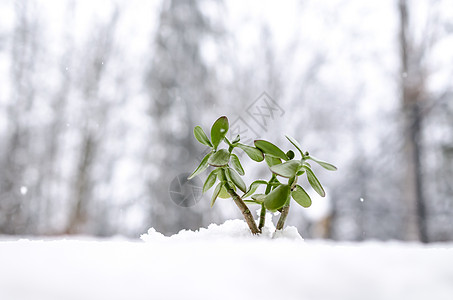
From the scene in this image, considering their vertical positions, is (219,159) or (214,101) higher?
(214,101)

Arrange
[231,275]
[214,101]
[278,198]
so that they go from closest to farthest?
1. [231,275]
2. [278,198]
3. [214,101]

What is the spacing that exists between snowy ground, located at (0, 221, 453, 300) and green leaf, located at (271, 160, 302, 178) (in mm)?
118

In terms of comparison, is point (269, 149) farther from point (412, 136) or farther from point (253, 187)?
point (412, 136)

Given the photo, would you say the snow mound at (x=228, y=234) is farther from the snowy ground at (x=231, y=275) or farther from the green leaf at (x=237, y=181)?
the snowy ground at (x=231, y=275)

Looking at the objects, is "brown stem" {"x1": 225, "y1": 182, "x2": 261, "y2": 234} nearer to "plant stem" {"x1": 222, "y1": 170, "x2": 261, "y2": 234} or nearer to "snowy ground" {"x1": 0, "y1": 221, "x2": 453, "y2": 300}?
"plant stem" {"x1": 222, "y1": 170, "x2": 261, "y2": 234}

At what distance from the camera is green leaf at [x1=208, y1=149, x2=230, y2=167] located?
23cm

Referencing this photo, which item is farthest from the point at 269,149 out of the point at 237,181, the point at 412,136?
the point at 412,136

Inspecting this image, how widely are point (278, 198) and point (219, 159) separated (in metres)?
0.04

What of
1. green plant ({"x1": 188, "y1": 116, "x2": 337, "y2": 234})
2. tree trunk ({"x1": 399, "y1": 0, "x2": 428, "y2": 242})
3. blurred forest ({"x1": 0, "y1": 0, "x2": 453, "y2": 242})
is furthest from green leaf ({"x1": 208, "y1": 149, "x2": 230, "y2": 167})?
tree trunk ({"x1": 399, "y1": 0, "x2": 428, "y2": 242})

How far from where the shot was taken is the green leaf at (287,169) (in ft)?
0.70

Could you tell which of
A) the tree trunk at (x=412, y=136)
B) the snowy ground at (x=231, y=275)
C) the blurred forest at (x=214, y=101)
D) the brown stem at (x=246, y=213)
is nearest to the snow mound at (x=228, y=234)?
the brown stem at (x=246, y=213)

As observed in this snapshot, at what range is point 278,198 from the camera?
211 millimetres

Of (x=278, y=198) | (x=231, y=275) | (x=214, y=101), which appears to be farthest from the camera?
(x=214, y=101)

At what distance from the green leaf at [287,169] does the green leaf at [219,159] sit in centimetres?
3
